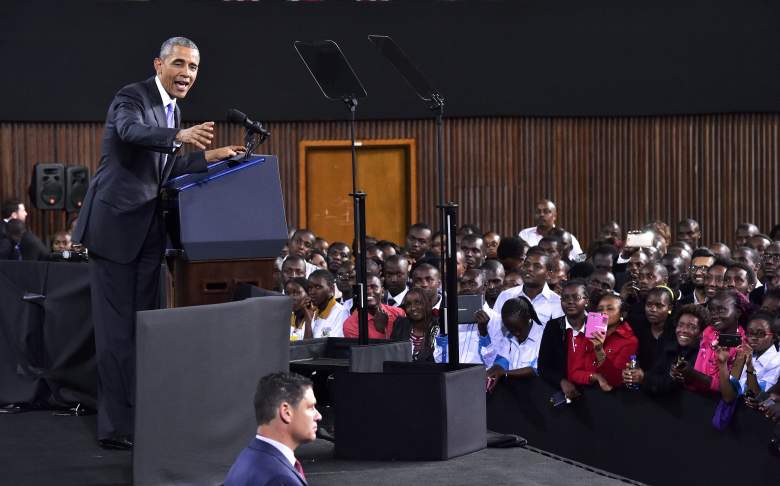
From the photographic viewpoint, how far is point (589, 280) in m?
6.96

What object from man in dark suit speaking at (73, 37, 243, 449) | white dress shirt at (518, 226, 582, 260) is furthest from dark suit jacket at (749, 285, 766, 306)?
man in dark suit speaking at (73, 37, 243, 449)

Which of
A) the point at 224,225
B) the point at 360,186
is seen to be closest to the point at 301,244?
the point at 360,186

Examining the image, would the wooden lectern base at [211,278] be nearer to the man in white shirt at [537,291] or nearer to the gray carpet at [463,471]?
the gray carpet at [463,471]

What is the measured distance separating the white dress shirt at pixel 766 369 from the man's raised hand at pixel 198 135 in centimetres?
266

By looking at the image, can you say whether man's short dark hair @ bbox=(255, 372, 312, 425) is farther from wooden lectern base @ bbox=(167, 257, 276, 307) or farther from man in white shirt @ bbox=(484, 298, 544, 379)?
man in white shirt @ bbox=(484, 298, 544, 379)

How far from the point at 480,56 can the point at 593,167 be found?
1.64m

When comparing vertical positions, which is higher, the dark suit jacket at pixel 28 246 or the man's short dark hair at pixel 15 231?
the man's short dark hair at pixel 15 231

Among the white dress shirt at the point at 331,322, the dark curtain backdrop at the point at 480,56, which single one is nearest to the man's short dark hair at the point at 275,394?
the white dress shirt at the point at 331,322

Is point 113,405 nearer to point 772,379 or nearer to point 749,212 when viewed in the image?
Result: point 772,379

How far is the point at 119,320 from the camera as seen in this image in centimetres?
403

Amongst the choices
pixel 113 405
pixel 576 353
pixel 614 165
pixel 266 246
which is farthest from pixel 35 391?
pixel 614 165

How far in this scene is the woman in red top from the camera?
228 inches

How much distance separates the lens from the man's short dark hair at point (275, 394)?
9.34 ft

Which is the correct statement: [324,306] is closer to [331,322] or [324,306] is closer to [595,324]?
[331,322]
